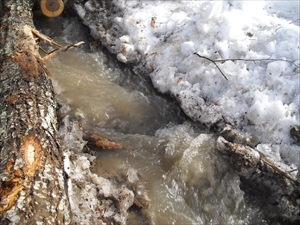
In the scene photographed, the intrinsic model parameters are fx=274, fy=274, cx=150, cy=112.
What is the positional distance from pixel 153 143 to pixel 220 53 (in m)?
1.68

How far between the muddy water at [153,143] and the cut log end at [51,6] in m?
0.80

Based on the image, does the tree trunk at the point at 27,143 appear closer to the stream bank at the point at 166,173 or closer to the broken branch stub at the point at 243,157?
the stream bank at the point at 166,173

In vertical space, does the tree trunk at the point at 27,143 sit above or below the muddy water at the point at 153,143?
above

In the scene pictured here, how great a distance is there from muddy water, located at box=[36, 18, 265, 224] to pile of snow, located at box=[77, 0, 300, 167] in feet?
1.01

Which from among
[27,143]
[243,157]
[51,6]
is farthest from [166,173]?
[51,6]

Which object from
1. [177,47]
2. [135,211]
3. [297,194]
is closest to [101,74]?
[177,47]

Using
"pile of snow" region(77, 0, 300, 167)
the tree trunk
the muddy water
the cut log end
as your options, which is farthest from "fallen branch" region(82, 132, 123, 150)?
the cut log end

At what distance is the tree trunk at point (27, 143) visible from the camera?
2.20 metres

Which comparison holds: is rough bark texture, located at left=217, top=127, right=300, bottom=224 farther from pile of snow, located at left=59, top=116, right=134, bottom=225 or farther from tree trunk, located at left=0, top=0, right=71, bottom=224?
tree trunk, located at left=0, top=0, right=71, bottom=224

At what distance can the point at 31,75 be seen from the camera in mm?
3299

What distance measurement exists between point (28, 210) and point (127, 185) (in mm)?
1225

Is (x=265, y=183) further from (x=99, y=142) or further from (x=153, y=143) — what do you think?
(x=99, y=142)

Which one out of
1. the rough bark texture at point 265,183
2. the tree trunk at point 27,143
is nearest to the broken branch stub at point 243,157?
the rough bark texture at point 265,183

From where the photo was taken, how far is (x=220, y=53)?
13.2 ft
